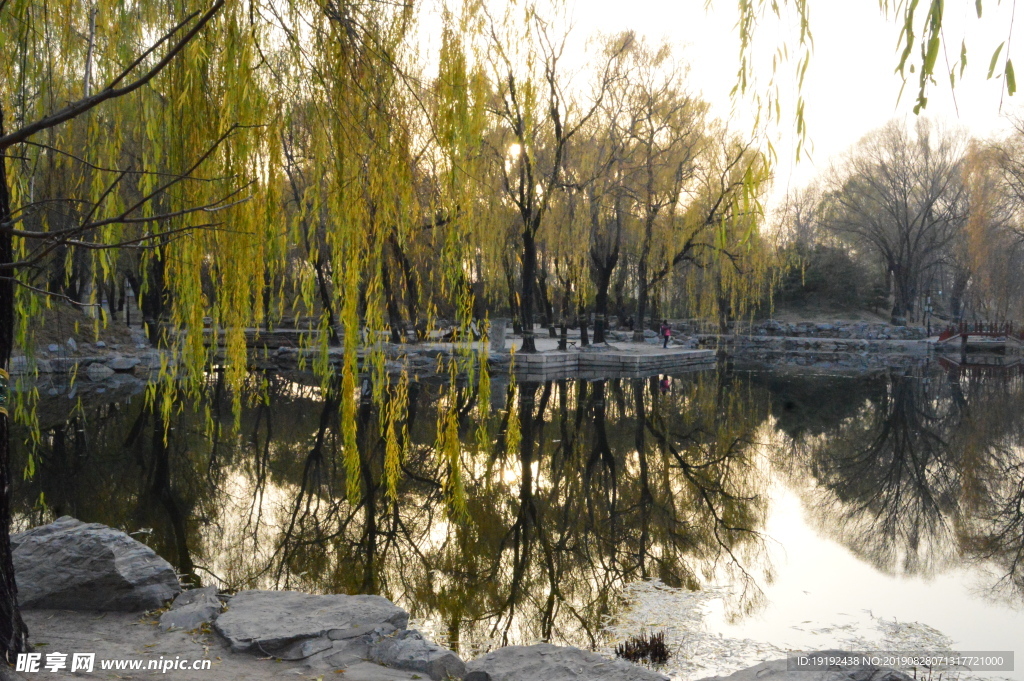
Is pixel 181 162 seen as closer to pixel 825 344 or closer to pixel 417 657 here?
pixel 417 657

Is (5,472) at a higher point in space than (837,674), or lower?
higher

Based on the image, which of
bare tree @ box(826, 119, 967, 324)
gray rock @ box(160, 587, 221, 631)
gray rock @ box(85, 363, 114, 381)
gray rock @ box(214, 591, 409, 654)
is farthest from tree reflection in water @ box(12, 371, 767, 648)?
bare tree @ box(826, 119, 967, 324)

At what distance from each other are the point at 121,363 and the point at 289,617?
12924 millimetres

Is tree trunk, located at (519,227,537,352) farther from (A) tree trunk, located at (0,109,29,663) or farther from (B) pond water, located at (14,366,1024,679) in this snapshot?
(A) tree trunk, located at (0,109,29,663)

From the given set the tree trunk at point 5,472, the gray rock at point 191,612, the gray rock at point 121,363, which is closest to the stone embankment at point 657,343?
the gray rock at point 121,363

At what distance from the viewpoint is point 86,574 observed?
3.80 meters

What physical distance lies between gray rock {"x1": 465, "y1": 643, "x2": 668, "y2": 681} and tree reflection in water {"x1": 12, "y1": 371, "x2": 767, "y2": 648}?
77cm

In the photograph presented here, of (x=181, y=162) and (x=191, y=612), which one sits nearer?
(x=181, y=162)

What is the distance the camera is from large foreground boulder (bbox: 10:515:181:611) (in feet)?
12.3

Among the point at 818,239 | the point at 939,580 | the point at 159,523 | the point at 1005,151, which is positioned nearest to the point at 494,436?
the point at 159,523

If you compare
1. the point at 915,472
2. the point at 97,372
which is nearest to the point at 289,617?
the point at 915,472

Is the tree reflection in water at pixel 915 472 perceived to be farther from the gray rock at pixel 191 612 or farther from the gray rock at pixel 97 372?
the gray rock at pixel 97 372

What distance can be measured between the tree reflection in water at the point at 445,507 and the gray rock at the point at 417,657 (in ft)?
2.77

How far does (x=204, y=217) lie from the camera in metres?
3.53
